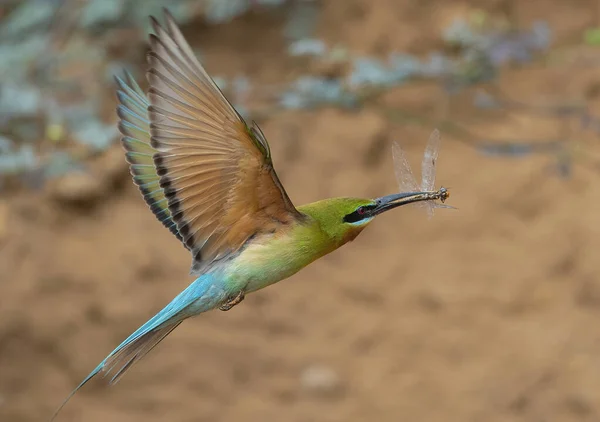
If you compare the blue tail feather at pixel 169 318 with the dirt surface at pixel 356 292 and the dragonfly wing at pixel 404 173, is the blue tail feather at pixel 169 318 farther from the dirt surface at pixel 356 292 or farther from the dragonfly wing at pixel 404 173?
the dirt surface at pixel 356 292

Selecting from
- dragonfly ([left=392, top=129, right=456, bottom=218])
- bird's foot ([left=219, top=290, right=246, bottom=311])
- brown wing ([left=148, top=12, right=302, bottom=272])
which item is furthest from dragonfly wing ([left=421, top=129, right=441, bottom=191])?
bird's foot ([left=219, top=290, right=246, bottom=311])

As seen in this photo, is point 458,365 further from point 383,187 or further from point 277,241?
point 277,241

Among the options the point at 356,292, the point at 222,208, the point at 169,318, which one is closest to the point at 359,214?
the point at 222,208

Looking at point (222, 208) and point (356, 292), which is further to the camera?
point (356, 292)

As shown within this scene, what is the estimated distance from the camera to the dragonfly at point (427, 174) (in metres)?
1.05

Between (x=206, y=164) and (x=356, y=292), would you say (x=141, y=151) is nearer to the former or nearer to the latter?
(x=206, y=164)

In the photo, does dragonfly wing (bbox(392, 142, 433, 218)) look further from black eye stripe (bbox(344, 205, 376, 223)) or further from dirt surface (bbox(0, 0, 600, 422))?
dirt surface (bbox(0, 0, 600, 422))

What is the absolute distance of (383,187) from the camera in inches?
128

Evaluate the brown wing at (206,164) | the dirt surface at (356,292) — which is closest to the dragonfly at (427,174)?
the brown wing at (206,164)

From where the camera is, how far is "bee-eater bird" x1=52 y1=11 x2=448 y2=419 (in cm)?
105

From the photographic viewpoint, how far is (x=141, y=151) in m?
1.24

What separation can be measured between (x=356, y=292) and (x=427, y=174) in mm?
1984

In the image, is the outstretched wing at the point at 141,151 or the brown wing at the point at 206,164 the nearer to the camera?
the brown wing at the point at 206,164

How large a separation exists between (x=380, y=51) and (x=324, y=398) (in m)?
1.37
